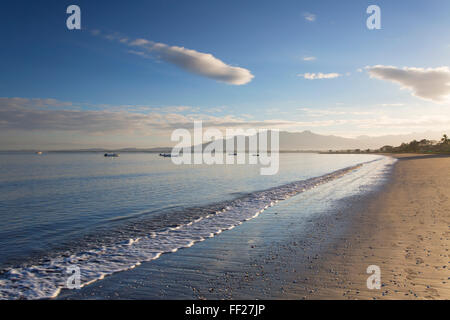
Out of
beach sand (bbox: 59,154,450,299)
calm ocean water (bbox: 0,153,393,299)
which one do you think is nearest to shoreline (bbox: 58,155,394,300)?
beach sand (bbox: 59,154,450,299)

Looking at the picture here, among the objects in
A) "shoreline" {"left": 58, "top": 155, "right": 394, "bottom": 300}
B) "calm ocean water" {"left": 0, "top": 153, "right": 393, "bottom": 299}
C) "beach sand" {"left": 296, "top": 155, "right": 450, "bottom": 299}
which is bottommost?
"calm ocean water" {"left": 0, "top": 153, "right": 393, "bottom": 299}

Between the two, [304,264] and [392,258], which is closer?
[304,264]

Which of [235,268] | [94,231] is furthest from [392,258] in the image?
[94,231]

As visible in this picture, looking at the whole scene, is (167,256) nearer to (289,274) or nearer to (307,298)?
(289,274)

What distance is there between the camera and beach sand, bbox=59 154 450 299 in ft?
21.0

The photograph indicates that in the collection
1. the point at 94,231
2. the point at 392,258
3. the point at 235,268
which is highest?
the point at 392,258

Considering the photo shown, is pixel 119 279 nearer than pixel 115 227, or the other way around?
pixel 119 279

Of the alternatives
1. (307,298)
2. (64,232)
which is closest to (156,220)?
(64,232)

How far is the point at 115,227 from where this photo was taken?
555 inches

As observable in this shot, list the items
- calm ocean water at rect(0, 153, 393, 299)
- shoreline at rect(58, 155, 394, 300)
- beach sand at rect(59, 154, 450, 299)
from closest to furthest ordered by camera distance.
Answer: beach sand at rect(59, 154, 450, 299) < shoreline at rect(58, 155, 394, 300) < calm ocean water at rect(0, 153, 393, 299)

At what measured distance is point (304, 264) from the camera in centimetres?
802

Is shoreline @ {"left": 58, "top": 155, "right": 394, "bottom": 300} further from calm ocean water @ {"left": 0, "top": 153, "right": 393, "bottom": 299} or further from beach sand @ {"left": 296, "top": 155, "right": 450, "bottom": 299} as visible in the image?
calm ocean water @ {"left": 0, "top": 153, "right": 393, "bottom": 299}

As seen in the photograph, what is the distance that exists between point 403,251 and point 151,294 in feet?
25.9

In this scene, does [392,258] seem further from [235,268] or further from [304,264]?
[235,268]
